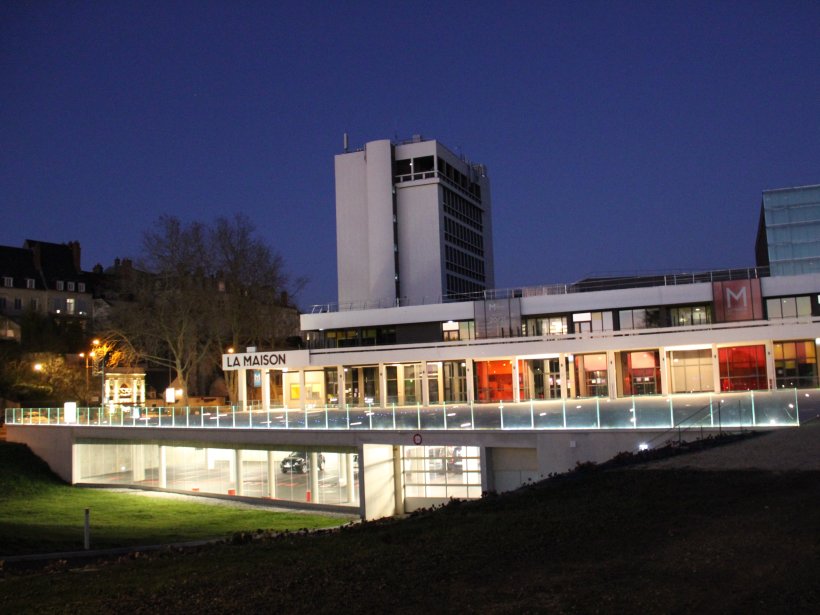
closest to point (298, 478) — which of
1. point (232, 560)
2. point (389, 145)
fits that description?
point (232, 560)

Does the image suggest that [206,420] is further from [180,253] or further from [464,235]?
[464,235]

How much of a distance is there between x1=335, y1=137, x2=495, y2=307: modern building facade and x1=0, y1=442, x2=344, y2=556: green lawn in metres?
38.3

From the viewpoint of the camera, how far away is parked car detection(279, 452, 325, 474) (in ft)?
125

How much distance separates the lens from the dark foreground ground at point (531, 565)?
8945 millimetres

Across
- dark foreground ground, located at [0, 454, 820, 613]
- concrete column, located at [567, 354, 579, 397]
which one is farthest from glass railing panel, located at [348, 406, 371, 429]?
concrete column, located at [567, 354, 579, 397]

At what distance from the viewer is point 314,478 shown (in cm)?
3750

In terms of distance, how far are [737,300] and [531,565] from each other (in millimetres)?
43295

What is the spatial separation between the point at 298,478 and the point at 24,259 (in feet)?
209

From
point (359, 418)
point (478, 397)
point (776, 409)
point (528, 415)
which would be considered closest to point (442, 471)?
point (359, 418)

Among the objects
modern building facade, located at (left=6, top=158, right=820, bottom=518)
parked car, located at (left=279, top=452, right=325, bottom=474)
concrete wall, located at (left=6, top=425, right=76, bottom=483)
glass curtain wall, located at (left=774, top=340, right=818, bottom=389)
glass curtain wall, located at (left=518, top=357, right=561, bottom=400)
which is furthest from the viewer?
glass curtain wall, located at (left=518, top=357, right=561, bottom=400)

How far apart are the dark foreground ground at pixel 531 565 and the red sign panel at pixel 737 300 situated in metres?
36.6

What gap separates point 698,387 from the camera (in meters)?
49.5

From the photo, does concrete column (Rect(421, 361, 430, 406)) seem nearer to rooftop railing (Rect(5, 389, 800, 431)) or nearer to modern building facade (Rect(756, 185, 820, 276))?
rooftop railing (Rect(5, 389, 800, 431))

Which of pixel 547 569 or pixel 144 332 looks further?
pixel 144 332
